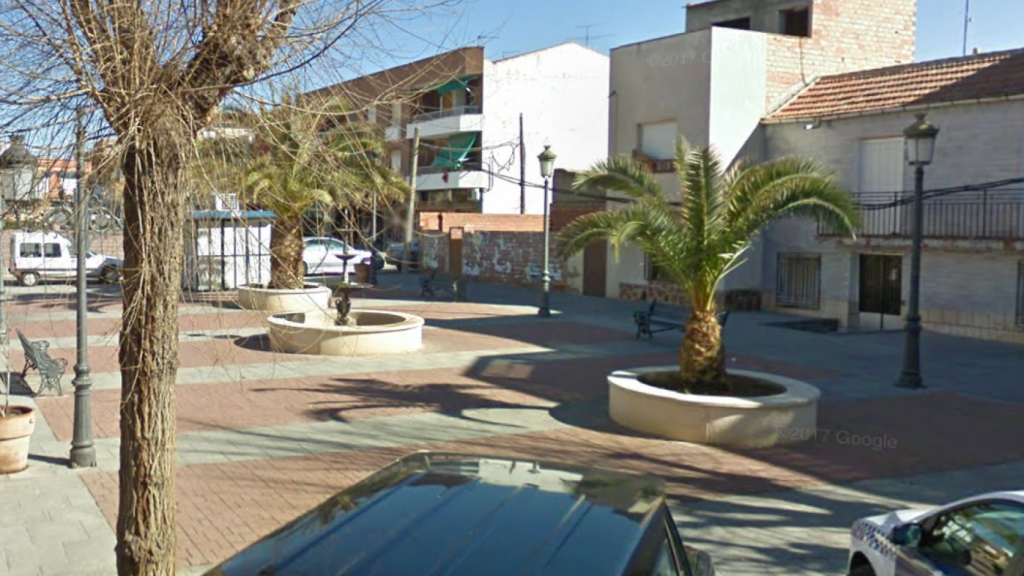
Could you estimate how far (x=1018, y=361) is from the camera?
1777cm

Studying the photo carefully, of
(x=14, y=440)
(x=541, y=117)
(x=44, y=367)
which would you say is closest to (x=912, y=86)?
(x=44, y=367)

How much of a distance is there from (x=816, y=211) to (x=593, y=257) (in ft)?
61.7

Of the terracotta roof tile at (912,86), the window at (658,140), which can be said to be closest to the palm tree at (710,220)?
the terracotta roof tile at (912,86)

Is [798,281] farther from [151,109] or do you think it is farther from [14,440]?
[151,109]

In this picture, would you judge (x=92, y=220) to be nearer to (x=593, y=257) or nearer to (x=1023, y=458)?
(x=1023, y=458)

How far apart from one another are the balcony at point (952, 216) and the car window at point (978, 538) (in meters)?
14.5

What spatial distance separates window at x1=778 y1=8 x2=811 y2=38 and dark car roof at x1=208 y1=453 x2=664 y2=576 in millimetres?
27576

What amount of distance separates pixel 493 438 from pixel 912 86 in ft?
55.9

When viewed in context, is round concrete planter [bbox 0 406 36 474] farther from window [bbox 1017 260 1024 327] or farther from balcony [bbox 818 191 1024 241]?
window [bbox 1017 260 1024 327]

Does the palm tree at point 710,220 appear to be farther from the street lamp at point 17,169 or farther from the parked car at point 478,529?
the parked car at point 478,529

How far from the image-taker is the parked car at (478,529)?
2.98m

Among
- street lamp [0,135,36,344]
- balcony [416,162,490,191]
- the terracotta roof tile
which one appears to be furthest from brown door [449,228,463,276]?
street lamp [0,135,36,344]

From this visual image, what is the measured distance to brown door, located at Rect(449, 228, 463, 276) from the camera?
37.9 metres

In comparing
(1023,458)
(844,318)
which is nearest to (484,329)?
(844,318)
